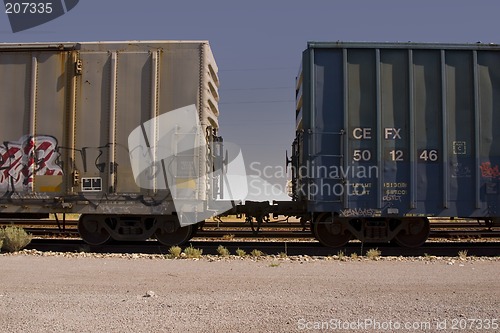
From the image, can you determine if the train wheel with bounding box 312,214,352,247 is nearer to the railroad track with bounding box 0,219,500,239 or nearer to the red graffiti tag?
the railroad track with bounding box 0,219,500,239

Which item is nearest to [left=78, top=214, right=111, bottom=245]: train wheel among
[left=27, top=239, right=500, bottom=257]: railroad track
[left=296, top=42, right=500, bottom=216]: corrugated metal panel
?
[left=27, top=239, right=500, bottom=257]: railroad track

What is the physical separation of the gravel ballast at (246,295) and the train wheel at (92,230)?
1.44 m

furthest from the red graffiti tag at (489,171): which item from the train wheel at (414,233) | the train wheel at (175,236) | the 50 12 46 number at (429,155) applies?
the train wheel at (175,236)

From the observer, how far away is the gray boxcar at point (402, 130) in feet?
31.1

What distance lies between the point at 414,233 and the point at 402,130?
2222mm

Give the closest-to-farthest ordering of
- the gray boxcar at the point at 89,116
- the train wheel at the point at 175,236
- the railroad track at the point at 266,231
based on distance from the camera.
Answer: the gray boxcar at the point at 89,116 → the train wheel at the point at 175,236 → the railroad track at the point at 266,231

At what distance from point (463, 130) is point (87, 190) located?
7778mm

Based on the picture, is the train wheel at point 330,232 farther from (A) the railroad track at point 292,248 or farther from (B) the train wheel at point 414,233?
(B) the train wheel at point 414,233

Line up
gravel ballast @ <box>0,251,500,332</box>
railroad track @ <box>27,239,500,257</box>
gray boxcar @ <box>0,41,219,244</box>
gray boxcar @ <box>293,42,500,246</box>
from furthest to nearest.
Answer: railroad track @ <box>27,239,500,257</box> → gray boxcar @ <box>0,41,219,244</box> → gray boxcar @ <box>293,42,500,246</box> → gravel ballast @ <box>0,251,500,332</box>

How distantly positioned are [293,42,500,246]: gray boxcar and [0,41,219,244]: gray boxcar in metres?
2.47

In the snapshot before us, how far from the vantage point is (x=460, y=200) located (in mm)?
9492

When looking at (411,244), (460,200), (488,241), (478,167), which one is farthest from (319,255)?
(488,241)

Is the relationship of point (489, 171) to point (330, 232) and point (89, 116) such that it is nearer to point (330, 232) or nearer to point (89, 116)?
point (330, 232)

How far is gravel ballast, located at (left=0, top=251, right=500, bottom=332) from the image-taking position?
4.82 meters
